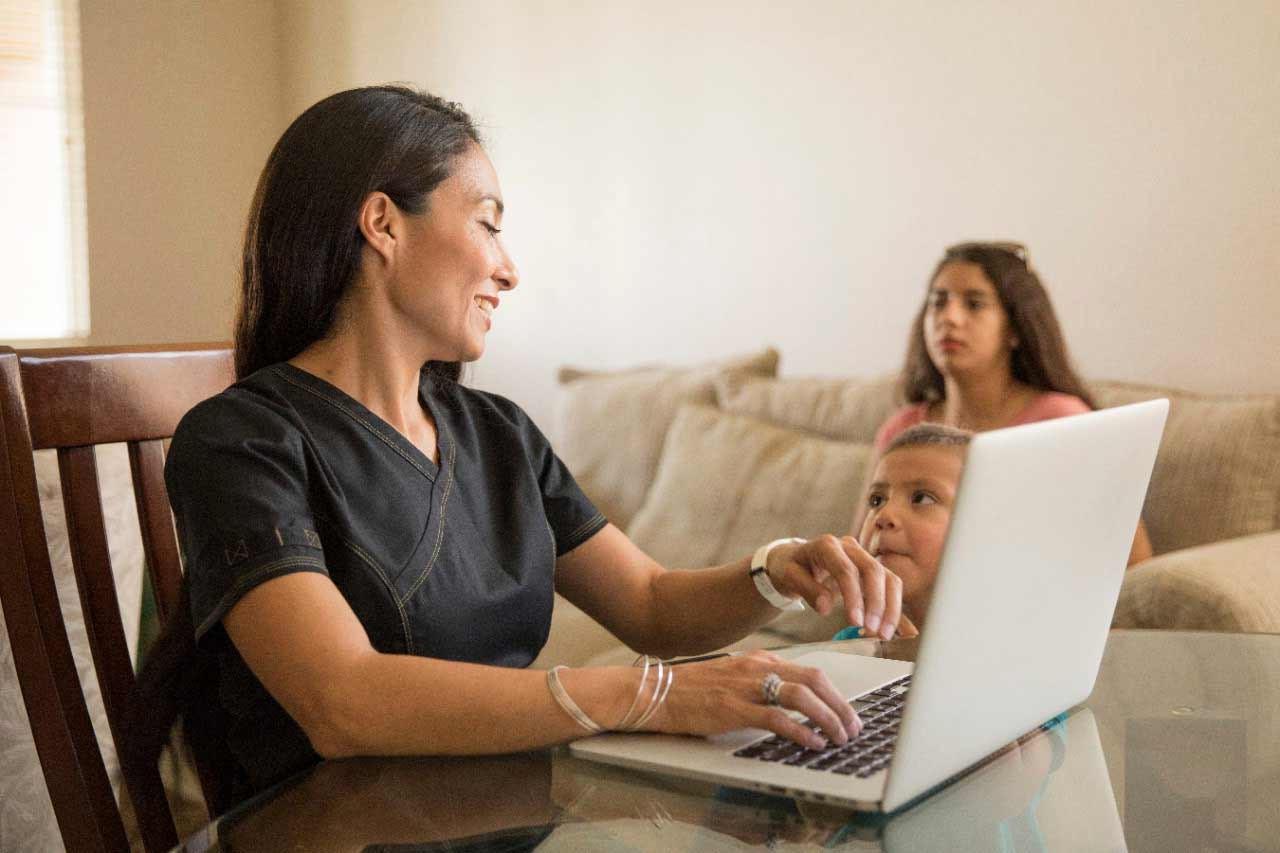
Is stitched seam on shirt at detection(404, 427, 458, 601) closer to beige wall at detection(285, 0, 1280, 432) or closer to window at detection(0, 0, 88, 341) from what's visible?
beige wall at detection(285, 0, 1280, 432)

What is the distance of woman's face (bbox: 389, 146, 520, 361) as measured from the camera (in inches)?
48.2

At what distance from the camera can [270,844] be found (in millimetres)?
828

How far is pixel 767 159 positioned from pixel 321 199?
6.98 feet

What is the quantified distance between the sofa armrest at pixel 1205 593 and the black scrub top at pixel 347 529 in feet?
2.99

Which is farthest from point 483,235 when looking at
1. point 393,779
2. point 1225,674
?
point 1225,674

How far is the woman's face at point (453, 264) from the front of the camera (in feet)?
4.02

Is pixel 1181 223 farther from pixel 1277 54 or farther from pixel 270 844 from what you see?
pixel 270 844

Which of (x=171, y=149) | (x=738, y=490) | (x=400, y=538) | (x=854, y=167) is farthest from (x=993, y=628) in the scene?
(x=171, y=149)

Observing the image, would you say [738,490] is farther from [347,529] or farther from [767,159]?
[347,529]

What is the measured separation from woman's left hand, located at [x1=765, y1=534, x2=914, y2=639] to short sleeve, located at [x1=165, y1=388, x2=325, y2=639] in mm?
416

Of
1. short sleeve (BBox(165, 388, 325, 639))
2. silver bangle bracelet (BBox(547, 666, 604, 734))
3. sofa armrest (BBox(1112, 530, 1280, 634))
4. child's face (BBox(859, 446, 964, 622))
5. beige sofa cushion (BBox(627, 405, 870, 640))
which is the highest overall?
short sleeve (BBox(165, 388, 325, 639))

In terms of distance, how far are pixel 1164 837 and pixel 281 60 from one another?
14.4 feet

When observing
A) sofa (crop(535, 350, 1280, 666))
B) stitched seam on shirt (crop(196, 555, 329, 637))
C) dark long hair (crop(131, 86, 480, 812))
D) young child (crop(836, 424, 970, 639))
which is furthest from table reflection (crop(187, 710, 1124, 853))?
sofa (crop(535, 350, 1280, 666))

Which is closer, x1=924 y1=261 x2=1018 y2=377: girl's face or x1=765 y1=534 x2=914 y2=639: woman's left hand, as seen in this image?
x1=765 y1=534 x2=914 y2=639: woman's left hand
